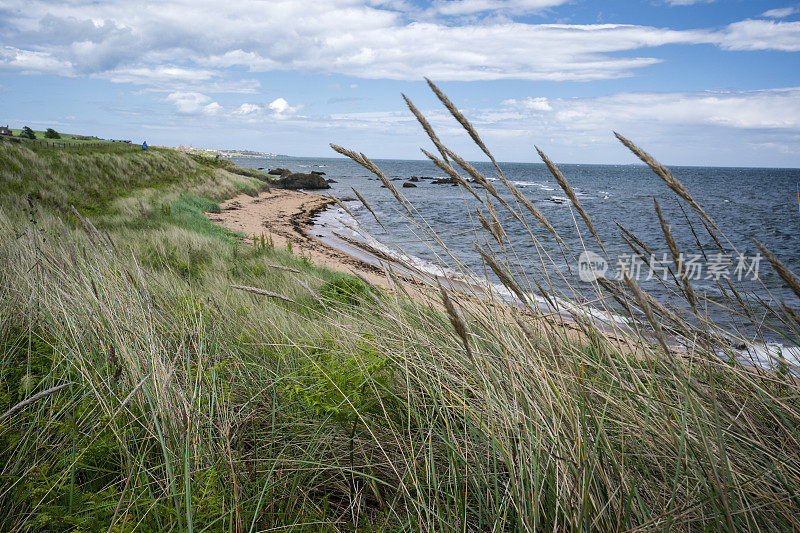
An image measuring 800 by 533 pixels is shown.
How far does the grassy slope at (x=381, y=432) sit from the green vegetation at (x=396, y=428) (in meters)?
0.01

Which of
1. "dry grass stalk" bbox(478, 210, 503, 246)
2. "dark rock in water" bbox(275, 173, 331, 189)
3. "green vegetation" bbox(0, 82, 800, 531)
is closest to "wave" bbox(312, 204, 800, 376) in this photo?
"green vegetation" bbox(0, 82, 800, 531)

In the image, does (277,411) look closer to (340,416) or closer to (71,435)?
(340,416)

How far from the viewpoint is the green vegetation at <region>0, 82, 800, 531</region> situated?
4.24 ft

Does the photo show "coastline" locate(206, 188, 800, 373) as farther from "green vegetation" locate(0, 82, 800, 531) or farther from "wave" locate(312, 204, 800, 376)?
"green vegetation" locate(0, 82, 800, 531)

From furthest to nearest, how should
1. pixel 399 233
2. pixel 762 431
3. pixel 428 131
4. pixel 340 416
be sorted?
pixel 399 233 → pixel 428 131 → pixel 340 416 → pixel 762 431

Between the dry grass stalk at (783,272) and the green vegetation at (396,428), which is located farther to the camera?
Answer: the green vegetation at (396,428)

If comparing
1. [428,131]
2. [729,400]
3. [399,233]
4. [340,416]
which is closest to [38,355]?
[340,416]

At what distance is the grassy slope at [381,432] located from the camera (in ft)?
4.25

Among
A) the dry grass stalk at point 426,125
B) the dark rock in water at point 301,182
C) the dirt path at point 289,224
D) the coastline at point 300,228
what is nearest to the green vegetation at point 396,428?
the dry grass stalk at point 426,125

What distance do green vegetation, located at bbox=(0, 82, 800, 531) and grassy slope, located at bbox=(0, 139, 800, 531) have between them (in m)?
0.01

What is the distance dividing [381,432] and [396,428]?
7 cm

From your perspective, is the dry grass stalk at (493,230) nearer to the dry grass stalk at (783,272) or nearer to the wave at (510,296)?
the wave at (510,296)

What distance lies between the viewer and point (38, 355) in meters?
2.61

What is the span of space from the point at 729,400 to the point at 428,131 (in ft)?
5.44
